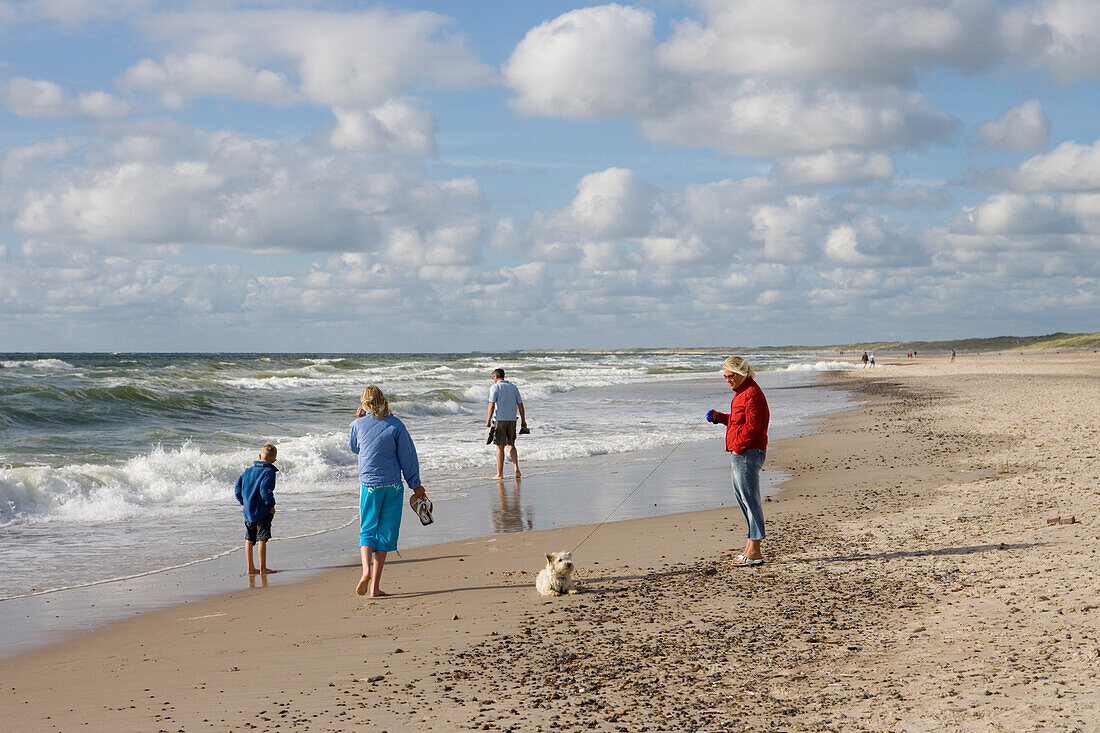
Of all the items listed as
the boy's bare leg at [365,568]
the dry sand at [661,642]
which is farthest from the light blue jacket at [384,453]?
the dry sand at [661,642]

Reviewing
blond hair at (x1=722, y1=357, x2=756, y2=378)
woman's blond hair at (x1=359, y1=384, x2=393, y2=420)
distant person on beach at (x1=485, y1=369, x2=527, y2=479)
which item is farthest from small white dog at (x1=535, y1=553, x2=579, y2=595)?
distant person on beach at (x1=485, y1=369, x2=527, y2=479)

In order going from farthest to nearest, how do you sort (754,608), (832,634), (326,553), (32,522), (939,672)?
(32,522)
(326,553)
(754,608)
(832,634)
(939,672)

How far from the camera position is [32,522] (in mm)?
10750

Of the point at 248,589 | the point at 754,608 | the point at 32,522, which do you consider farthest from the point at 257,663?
the point at 32,522

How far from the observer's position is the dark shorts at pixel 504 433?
13.8 m

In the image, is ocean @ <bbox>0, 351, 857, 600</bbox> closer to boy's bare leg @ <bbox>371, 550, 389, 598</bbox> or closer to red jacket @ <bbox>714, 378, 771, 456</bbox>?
boy's bare leg @ <bbox>371, 550, 389, 598</bbox>

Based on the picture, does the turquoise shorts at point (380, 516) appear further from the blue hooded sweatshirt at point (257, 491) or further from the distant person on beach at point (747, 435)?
the distant person on beach at point (747, 435)

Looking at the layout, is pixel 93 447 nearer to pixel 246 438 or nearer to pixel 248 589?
pixel 246 438

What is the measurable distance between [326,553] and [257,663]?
3694 millimetres

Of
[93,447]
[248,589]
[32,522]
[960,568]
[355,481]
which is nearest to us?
[960,568]

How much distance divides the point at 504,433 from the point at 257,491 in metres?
5.82

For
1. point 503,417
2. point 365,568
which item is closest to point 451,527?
point 365,568

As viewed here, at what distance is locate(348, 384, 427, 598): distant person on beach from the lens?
6.86m

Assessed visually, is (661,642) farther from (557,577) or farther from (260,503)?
(260,503)
